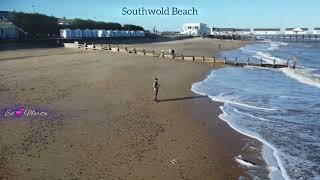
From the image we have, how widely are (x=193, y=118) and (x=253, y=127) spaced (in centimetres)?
250

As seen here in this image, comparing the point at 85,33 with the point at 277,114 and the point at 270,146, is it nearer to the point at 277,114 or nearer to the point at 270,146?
the point at 277,114

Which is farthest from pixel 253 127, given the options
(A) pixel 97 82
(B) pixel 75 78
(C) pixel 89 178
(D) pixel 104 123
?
(B) pixel 75 78

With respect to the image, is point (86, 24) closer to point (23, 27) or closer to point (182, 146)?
point (23, 27)

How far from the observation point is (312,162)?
1088 centimetres

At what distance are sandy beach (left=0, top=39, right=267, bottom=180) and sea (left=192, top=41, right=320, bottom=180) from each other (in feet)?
2.06

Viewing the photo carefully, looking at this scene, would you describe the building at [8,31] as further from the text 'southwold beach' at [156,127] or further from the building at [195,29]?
the building at [195,29]

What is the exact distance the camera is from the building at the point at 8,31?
64312 millimetres

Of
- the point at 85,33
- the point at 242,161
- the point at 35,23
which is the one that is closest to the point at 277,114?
the point at 242,161

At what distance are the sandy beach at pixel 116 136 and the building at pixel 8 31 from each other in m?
45.0

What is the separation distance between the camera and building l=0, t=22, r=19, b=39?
211ft

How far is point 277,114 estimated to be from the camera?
1677cm

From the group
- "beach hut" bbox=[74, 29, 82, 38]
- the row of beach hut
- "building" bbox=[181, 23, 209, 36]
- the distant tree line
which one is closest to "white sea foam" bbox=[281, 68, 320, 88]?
the row of beach hut

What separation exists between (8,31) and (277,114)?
58.2 meters

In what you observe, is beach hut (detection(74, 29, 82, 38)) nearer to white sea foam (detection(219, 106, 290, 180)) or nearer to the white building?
the white building
